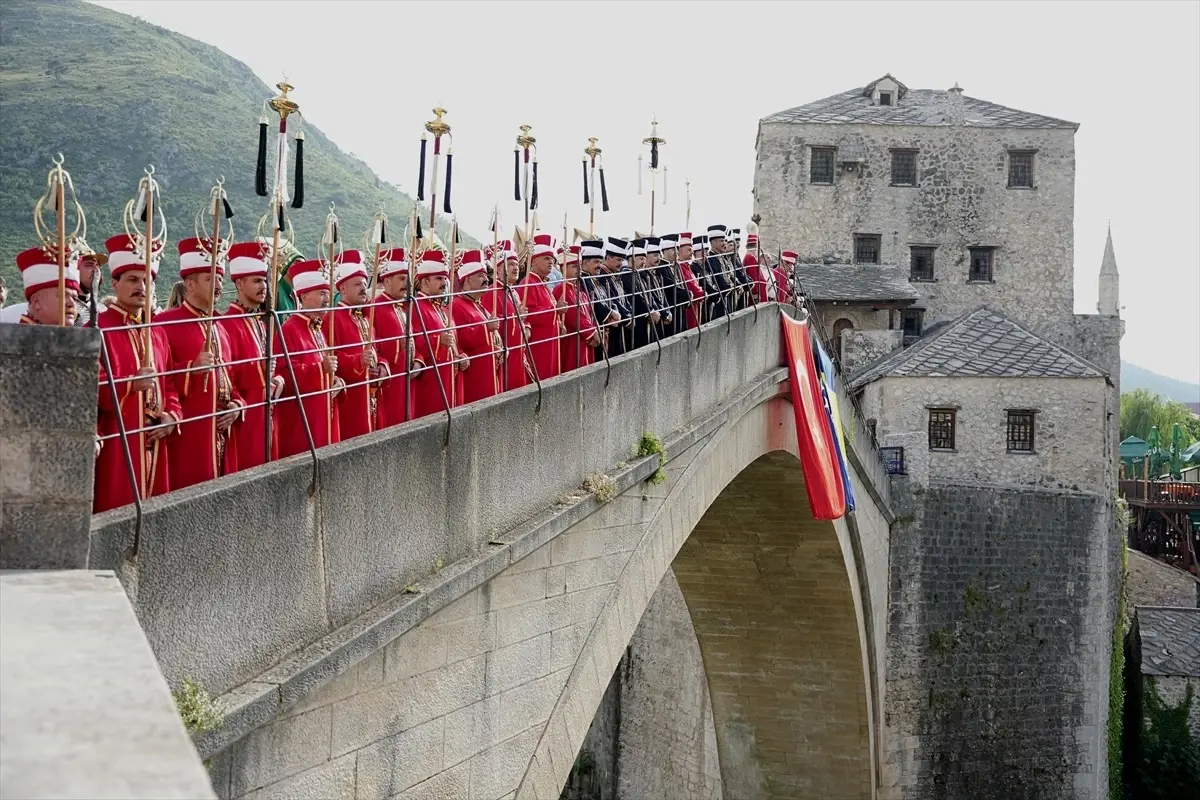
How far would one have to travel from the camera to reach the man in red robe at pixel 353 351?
272 inches

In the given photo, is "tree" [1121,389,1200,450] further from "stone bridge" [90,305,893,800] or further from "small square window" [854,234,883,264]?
"stone bridge" [90,305,893,800]

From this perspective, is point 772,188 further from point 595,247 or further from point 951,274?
point 595,247

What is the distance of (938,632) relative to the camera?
25.0 meters

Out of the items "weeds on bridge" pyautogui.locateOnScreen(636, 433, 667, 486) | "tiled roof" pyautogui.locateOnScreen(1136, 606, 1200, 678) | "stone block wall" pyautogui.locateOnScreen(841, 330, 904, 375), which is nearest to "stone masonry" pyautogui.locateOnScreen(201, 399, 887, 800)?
"weeds on bridge" pyautogui.locateOnScreen(636, 433, 667, 486)

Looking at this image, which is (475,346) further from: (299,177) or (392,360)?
(299,177)

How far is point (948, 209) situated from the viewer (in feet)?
107

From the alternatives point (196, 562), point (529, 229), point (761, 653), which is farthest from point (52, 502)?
point (761, 653)

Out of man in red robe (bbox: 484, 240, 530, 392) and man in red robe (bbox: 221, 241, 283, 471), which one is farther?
man in red robe (bbox: 484, 240, 530, 392)

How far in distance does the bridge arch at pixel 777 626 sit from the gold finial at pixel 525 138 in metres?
3.13

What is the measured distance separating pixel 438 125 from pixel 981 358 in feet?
61.2

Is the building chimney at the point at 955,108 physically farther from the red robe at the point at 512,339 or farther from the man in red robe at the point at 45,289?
the man in red robe at the point at 45,289

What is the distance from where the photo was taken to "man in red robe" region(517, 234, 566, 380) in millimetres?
9539

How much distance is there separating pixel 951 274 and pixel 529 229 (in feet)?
72.8

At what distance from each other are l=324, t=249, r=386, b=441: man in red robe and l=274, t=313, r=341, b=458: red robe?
0.27 feet
